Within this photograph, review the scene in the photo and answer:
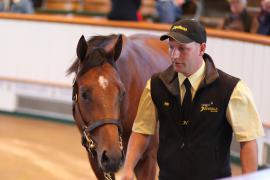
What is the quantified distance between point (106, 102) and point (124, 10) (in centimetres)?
414

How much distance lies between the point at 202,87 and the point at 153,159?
1.45 meters

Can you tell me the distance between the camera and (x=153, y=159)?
399 centimetres

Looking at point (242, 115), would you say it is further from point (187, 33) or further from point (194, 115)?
point (187, 33)

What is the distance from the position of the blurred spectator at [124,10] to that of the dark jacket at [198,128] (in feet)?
14.3

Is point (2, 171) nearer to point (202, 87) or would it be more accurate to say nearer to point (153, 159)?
point (153, 159)

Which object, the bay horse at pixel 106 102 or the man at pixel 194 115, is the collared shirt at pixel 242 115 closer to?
the man at pixel 194 115

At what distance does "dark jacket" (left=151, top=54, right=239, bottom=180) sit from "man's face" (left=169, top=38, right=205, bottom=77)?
0.10 meters

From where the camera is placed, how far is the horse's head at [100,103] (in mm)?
3035

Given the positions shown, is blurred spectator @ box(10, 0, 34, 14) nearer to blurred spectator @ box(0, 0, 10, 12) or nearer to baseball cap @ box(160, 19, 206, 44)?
blurred spectator @ box(0, 0, 10, 12)

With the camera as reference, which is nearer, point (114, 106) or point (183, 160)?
point (183, 160)

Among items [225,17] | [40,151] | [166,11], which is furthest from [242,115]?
[166,11]

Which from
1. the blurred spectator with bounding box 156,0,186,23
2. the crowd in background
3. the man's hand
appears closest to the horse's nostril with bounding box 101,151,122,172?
the man's hand

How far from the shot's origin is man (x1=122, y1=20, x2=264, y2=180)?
2.55 meters

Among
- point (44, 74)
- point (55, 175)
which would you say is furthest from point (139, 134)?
point (44, 74)
